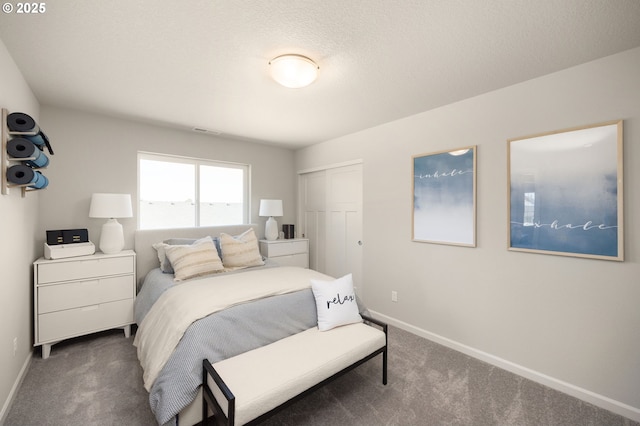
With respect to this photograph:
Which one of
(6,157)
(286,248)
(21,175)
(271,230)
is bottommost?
(286,248)

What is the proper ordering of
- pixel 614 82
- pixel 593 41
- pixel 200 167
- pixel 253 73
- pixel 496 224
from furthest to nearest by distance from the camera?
pixel 200 167 < pixel 496 224 < pixel 253 73 < pixel 614 82 < pixel 593 41

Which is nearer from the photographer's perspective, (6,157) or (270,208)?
(6,157)

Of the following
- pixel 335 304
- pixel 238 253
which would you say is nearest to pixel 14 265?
pixel 238 253

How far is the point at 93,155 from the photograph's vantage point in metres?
3.01

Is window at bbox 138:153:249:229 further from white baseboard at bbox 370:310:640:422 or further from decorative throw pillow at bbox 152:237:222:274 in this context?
white baseboard at bbox 370:310:640:422

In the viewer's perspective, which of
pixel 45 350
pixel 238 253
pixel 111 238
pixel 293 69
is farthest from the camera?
pixel 238 253

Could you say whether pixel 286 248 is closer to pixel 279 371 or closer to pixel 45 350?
pixel 279 371

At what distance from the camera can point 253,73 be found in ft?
6.83

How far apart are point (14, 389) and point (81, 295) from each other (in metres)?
0.84

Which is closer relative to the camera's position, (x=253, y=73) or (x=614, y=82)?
(x=614, y=82)

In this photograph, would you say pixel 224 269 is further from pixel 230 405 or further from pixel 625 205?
pixel 625 205

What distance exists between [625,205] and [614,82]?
85 cm

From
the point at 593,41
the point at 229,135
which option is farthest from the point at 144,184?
the point at 593,41

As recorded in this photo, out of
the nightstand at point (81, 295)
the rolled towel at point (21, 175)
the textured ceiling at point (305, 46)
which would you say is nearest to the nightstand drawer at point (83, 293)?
the nightstand at point (81, 295)
